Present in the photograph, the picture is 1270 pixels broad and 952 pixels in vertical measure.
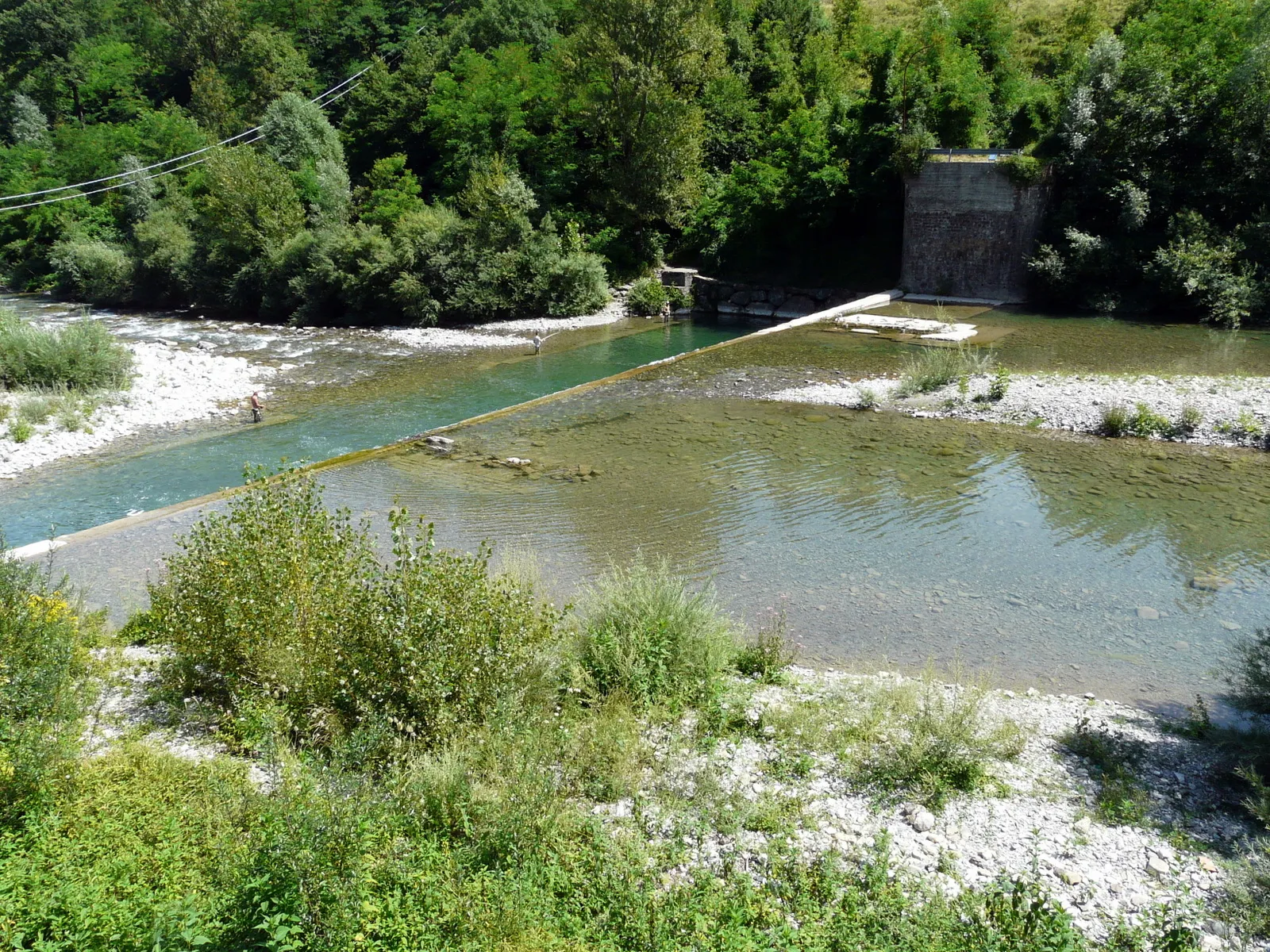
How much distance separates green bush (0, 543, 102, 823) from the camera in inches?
209

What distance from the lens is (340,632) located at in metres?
6.49

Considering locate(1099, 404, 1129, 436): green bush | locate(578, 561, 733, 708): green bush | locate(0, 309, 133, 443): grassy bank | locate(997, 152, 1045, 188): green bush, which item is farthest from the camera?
locate(997, 152, 1045, 188): green bush

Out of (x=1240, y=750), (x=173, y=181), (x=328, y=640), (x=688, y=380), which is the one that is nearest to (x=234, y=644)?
(x=328, y=640)

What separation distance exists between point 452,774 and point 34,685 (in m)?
3.09

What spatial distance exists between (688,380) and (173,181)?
1416 inches

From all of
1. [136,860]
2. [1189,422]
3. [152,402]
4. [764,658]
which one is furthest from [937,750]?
[152,402]

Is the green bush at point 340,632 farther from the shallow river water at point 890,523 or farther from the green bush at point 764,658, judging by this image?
the shallow river water at point 890,523

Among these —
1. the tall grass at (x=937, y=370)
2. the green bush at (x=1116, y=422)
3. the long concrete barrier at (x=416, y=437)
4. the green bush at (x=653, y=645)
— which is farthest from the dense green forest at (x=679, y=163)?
the green bush at (x=653, y=645)

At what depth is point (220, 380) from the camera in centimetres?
2223

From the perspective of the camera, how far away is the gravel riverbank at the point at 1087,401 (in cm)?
1509

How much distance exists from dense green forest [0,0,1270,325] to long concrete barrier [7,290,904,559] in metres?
3.95

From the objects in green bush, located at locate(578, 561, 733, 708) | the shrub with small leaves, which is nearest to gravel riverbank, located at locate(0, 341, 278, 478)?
green bush, located at locate(578, 561, 733, 708)

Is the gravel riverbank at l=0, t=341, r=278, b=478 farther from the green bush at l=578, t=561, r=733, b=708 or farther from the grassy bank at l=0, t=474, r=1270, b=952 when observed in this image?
the green bush at l=578, t=561, r=733, b=708

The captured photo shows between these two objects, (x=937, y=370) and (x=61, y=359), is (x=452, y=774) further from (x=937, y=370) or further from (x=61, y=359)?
(x=61, y=359)
